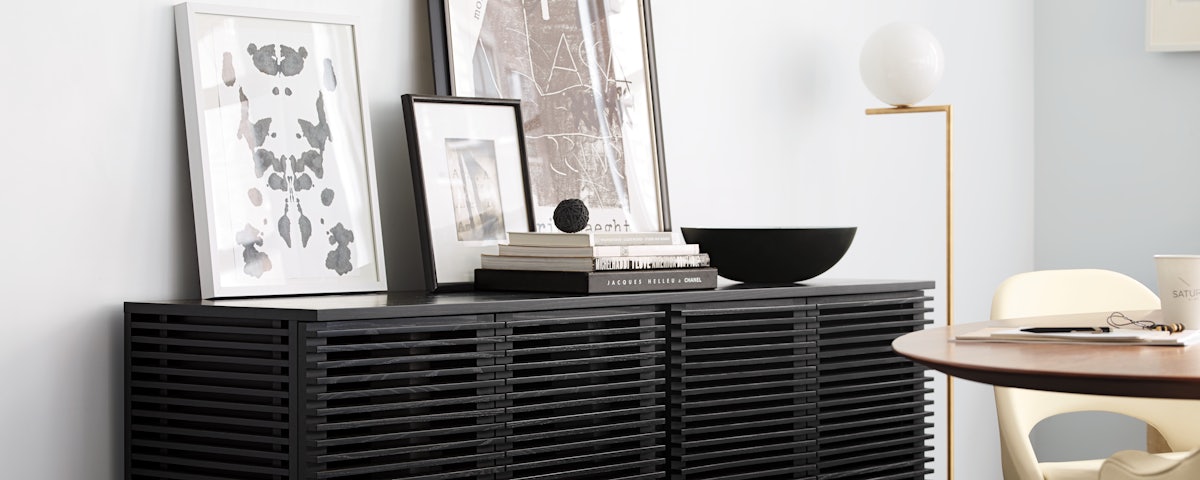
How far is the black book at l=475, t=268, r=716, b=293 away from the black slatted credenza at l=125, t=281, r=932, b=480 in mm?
35

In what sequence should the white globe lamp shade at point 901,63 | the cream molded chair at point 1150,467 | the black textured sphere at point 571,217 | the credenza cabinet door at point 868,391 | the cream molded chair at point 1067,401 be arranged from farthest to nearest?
the white globe lamp shade at point 901,63, the credenza cabinet door at point 868,391, the black textured sphere at point 571,217, the cream molded chair at point 1067,401, the cream molded chair at point 1150,467

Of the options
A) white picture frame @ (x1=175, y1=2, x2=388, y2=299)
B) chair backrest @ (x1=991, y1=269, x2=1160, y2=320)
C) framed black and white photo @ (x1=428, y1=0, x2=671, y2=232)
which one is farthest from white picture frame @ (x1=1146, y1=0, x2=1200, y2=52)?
white picture frame @ (x1=175, y1=2, x2=388, y2=299)

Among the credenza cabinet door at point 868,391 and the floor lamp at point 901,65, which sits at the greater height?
the floor lamp at point 901,65

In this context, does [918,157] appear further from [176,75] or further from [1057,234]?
[176,75]

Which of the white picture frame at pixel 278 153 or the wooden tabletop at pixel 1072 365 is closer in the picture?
the wooden tabletop at pixel 1072 365

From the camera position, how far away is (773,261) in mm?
2430

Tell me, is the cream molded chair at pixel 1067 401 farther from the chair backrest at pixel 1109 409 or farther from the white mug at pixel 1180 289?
the white mug at pixel 1180 289

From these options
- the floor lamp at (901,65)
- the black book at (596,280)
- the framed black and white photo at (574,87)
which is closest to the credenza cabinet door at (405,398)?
the black book at (596,280)

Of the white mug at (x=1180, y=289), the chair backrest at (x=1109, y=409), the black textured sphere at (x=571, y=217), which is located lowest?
the chair backrest at (x=1109, y=409)

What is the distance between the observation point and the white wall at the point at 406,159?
1867mm

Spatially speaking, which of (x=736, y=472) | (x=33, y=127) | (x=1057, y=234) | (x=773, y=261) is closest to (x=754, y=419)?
(x=736, y=472)

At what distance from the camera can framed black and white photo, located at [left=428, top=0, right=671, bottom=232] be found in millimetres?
2363

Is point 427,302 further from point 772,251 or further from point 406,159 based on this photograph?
point 772,251

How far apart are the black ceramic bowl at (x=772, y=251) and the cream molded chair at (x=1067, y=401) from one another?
343mm
